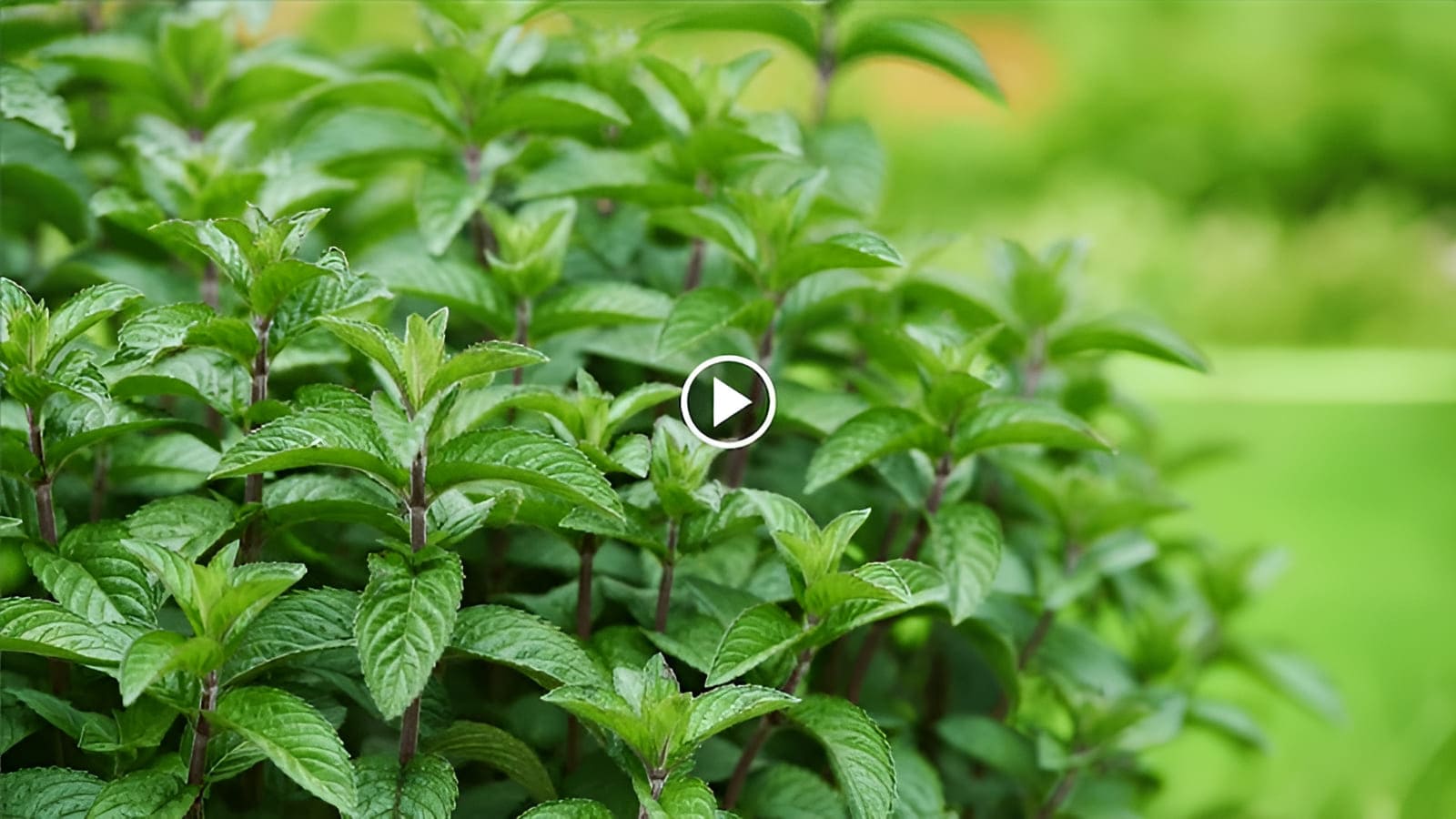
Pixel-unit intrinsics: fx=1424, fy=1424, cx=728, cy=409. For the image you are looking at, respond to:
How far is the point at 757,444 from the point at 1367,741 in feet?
2.95

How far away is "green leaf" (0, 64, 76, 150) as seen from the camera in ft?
2.58

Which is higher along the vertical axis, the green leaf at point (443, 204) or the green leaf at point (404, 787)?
the green leaf at point (443, 204)

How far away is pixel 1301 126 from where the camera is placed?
3.81 metres

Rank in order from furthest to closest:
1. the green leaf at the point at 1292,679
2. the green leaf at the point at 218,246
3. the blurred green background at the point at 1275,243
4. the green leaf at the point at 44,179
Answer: the blurred green background at the point at 1275,243, the green leaf at the point at 1292,679, the green leaf at the point at 44,179, the green leaf at the point at 218,246

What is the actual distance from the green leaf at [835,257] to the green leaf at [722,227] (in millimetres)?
20

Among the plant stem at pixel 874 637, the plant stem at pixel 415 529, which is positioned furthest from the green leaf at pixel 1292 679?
the plant stem at pixel 415 529

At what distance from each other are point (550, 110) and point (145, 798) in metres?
0.44

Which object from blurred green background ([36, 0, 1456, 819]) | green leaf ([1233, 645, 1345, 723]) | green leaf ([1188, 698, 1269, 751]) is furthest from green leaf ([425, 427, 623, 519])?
green leaf ([1233, 645, 1345, 723])

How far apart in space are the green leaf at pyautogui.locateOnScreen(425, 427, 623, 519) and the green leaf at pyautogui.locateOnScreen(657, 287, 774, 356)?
13 cm

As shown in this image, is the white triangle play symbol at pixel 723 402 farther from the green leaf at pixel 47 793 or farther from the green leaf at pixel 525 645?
the green leaf at pixel 47 793

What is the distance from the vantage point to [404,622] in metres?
0.58

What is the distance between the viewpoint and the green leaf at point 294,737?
1.79ft

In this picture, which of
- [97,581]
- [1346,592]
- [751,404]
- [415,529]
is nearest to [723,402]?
[751,404]

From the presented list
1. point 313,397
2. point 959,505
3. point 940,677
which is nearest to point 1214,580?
point 940,677
